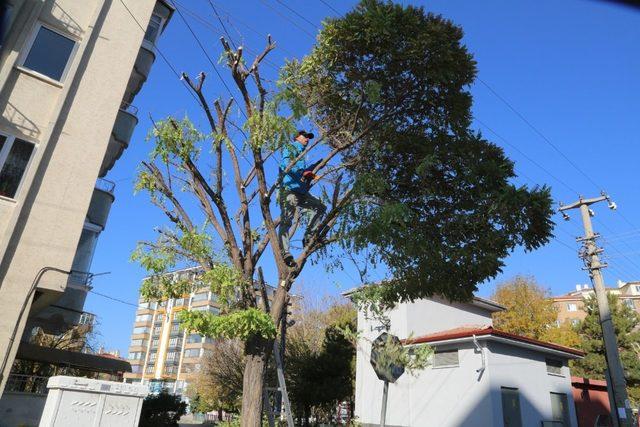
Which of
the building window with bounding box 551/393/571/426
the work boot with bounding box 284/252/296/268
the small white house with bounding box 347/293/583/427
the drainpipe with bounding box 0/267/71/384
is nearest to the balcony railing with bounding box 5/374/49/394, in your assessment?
the drainpipe with bounding box 0/267/71/384

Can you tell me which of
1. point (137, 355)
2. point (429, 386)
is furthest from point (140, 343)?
point (429, 386)

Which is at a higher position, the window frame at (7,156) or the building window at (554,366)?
the window frame at (7,156)

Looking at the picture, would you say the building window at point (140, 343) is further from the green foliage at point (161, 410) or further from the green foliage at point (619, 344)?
the green foliage at point (619, 344)

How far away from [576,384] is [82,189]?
2319cm

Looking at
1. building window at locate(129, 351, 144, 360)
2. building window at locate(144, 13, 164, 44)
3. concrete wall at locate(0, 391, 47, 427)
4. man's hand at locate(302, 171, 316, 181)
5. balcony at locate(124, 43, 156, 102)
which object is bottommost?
concrete wall at locate(0, 391, 47, 427)

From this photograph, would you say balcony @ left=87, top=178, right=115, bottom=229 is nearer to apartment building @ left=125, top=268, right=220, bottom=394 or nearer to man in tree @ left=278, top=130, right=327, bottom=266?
man in tree @ left=278, top=130, right=327, bottom=266

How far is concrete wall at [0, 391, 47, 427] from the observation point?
13945 mm

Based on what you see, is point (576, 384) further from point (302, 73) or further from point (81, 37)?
point (81, 37)

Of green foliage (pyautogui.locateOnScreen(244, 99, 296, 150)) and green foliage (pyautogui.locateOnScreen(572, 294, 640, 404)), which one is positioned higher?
green foliage (pyautogui.locateOnScreen(572, 294, 640, 404))

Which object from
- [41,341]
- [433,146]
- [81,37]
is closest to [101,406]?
[433,146]

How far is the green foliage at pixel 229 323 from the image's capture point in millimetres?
7222

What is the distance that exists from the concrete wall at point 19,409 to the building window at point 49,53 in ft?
31.3

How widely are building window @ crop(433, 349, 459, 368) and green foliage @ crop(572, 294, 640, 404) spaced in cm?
2138

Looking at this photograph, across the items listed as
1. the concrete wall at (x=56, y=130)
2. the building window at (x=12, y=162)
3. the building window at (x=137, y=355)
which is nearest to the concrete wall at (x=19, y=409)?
the concrete wall at (x=56, y=130)
